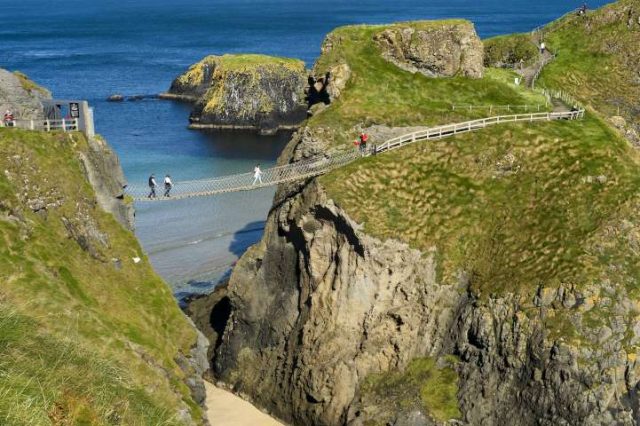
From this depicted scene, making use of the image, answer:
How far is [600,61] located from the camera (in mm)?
81438

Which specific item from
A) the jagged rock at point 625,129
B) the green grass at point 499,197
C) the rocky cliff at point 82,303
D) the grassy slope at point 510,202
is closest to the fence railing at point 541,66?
the jagged rock at point 625,129

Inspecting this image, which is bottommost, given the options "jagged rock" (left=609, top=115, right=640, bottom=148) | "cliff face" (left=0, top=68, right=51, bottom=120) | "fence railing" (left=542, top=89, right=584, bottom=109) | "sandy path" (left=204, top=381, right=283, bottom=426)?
"sandy path" (left=204, top=381, right=283, bottom=426)

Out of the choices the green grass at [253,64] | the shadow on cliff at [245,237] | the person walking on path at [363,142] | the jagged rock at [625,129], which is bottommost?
the shadow on cliff at [245,237]

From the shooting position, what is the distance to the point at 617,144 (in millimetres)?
55500

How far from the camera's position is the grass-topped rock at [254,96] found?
123000mm

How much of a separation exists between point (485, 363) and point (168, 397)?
18228 mm

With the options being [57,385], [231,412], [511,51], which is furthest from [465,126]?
[57,385]

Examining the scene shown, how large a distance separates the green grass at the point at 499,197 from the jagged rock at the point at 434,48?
40.7ft

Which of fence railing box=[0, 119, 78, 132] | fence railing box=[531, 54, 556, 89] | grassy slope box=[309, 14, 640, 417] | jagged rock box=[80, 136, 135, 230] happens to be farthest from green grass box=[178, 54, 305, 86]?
fence railing box=[0, 119, 78, 132]

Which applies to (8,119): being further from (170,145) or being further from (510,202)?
(170,145)

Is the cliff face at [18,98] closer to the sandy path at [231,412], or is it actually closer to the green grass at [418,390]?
the sandy path at [231,412]

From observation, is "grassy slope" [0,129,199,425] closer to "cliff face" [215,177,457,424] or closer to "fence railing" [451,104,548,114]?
"cliff face" [215,177,457,424]

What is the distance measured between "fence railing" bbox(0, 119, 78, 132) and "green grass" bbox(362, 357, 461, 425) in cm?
2099

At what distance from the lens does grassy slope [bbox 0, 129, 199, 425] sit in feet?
83.7
